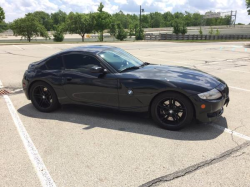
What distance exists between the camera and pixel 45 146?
140 inches

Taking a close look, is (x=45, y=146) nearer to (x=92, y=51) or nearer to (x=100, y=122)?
(x=100, y=122)

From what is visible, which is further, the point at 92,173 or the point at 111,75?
the point at 111,75

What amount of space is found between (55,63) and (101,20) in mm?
54859

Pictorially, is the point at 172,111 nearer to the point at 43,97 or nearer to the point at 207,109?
the point at 207,109

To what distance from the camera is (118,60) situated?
15.4 feet

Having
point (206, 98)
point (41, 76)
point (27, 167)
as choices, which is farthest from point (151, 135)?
point (41, 76)

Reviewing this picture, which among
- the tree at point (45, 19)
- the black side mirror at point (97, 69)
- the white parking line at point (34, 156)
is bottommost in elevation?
the white parking line at point (34, 156)

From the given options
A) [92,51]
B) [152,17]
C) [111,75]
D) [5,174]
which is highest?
[152,17]

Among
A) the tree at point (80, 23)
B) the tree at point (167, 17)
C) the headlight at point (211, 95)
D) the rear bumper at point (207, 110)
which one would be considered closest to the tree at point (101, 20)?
the tree at point (80, 23)

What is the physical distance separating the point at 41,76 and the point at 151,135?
2.62m

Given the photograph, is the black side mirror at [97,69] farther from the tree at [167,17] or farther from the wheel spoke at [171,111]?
the tree at [167,17]

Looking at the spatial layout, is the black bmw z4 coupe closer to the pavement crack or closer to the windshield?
the windshield

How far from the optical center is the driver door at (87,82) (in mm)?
4262

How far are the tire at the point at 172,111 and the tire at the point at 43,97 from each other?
2.16 meters
